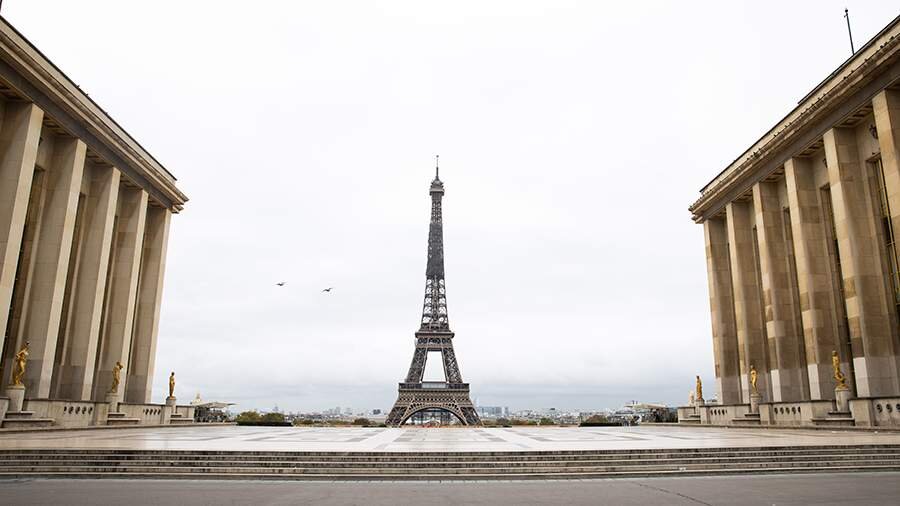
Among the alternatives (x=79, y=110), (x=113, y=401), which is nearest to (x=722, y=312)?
(x=113, y=401)

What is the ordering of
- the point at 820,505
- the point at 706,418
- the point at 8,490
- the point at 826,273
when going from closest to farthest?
the point at 820,505
the point at 8,490
the point at 826,273
the point at 706,418

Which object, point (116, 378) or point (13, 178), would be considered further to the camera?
point (116, 378)

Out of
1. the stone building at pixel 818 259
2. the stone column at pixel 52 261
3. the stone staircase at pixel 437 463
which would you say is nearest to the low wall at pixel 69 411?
the stone column at pixel 52 261

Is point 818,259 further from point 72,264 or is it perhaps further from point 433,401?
point 433,401

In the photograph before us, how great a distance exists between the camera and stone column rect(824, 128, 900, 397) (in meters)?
29.3

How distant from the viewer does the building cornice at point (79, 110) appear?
2794 cm

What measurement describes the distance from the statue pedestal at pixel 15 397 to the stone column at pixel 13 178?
2.20 metres

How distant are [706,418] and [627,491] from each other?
113 ft

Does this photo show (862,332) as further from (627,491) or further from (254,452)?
(254,452)

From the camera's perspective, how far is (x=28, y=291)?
30.5 metres

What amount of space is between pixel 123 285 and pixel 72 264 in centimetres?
454

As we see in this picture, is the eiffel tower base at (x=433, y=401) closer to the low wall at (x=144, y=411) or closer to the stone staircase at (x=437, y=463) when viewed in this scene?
the low wall at (x=144, y=411)

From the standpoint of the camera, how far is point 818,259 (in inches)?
1383

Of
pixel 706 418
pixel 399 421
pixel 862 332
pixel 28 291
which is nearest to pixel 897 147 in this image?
pixel 862 332
